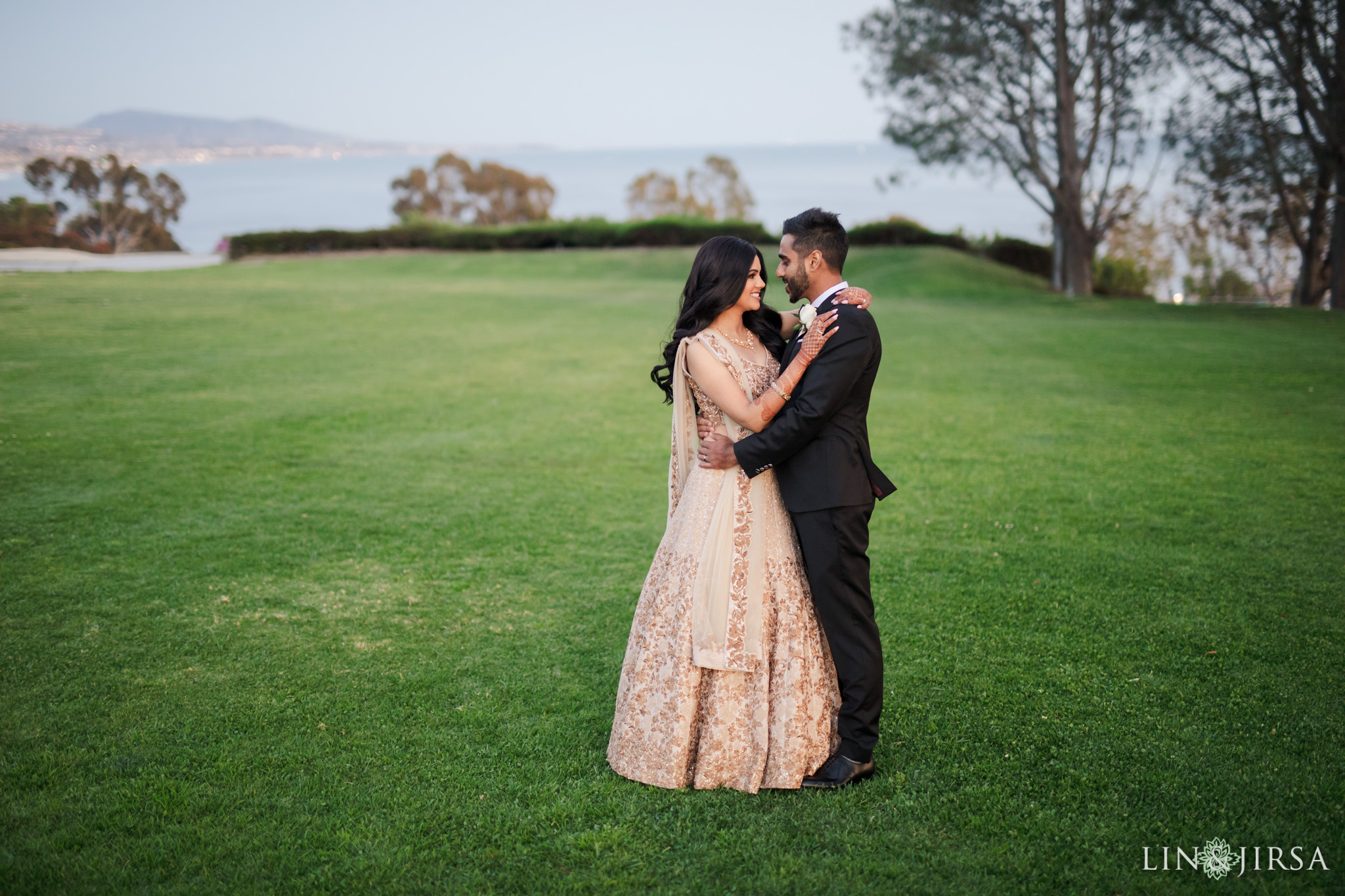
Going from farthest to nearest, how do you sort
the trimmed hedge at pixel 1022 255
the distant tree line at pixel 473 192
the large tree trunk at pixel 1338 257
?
1. the distant tree line at pixel 473 192
2. the trimmed hedge at pixel 1022 255
3. the large tree trunk at pixel 1338 257

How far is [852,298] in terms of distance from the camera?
307cm

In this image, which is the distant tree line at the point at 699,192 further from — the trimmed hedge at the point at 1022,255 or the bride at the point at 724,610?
the bride at the point at 724,610

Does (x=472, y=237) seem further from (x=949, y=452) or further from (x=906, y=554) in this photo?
(x=906, y=554)

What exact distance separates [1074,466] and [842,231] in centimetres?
603

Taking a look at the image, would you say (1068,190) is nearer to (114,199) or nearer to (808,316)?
(808,316)

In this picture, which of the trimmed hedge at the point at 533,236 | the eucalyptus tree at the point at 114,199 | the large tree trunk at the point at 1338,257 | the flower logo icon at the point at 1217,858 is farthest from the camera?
the eucalyptus tree at the point at 114,199

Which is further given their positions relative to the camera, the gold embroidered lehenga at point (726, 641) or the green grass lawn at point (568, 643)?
the gold embroidered lehenga at point (726, 641)

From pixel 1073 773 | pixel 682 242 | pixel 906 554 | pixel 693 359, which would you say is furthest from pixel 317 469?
pixel 682 242

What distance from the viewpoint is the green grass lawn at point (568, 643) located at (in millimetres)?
2996

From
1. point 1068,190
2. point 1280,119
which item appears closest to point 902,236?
point 1068,190

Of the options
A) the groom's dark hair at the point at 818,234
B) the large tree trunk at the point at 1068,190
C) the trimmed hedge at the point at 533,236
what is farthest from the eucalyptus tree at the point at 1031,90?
the groom's dark hair at the point at 818,234

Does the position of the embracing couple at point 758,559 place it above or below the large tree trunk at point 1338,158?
below

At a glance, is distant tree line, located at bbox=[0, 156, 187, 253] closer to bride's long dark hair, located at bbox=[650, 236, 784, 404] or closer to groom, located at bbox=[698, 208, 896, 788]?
bride's long dark hair, located at bbox=[650, 236, 784, 404]

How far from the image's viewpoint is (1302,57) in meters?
18.3
